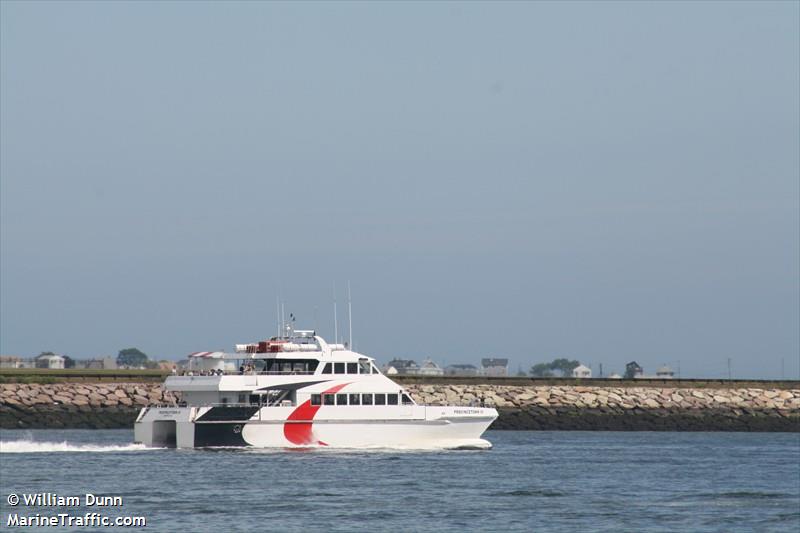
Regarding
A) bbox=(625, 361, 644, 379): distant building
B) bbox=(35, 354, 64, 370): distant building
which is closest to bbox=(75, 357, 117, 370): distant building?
bbox=(35, 354, 64, 370): distant building

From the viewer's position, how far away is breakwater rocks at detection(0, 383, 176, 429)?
237ft

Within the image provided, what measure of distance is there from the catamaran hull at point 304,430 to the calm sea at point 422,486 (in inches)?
24.5

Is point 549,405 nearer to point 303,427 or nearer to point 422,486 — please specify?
point 303,427

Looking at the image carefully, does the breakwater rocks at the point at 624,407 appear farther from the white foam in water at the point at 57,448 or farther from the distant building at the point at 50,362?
the distant building at the point at 50,362

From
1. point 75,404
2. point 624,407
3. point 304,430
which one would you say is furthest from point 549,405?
point 304,430

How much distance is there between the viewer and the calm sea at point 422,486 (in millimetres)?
36312

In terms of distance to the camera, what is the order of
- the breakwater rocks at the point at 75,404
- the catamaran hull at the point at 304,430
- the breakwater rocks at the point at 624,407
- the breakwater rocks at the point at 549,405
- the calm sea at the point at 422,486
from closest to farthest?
1. the calm sea at the point at 422,486
2. the catamaran hull at the point at 304,430
3. the breakwater rocks at the point at 75,404
4. the breakwater rocks at the point at 549,405
5. the breakwater rocks at the point at 624,407

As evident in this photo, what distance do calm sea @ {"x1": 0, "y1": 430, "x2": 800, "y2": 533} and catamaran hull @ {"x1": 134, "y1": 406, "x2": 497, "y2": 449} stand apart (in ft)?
2.04

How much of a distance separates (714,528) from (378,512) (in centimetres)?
818

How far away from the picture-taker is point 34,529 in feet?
108

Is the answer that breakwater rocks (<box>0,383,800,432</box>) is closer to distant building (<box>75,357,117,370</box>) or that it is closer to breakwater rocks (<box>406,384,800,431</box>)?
breakwater rocks (<box>406,384,800,431</box>)

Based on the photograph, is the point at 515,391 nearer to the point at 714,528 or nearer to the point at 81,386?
the point at 81,386

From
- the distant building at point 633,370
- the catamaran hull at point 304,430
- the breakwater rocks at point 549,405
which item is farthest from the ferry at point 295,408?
the distant building at point 633,370

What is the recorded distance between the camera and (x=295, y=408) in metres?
53.7
